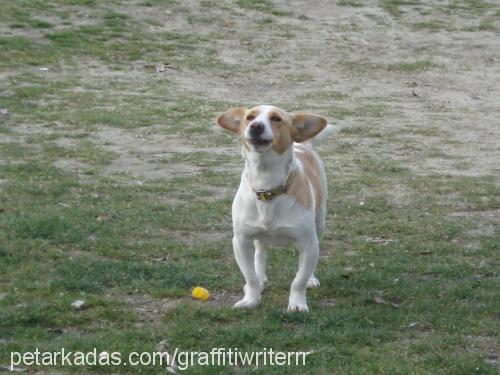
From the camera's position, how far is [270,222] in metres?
6.15

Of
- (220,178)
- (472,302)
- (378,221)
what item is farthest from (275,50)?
(472,302)

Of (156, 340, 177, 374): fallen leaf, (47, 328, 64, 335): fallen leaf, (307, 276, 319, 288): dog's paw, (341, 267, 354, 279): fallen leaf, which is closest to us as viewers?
(156, 340, 177, 374): fallen leaf

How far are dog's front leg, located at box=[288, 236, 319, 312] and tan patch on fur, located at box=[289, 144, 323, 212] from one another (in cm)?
25

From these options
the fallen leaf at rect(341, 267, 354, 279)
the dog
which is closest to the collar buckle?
the dog

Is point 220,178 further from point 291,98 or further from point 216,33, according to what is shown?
point 216,33

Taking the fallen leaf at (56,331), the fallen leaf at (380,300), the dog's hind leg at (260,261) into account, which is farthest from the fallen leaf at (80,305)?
the fallen leaf at (380,300)

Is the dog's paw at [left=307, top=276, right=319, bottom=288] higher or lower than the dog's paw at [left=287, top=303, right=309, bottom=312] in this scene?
lower

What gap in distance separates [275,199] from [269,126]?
49 cm

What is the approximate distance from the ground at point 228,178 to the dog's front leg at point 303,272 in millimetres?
136

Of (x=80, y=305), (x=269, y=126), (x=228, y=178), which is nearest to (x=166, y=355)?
(x=80, y=305)

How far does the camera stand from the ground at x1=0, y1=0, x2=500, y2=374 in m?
5.90

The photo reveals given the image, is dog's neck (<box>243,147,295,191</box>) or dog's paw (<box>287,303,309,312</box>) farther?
dog's paw (<box>287,303,309,312</box>)

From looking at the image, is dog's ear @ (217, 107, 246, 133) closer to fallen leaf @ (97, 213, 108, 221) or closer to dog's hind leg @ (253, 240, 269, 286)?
dog's hind leg @ (253, 240, 269, 286)

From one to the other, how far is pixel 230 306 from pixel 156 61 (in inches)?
439
